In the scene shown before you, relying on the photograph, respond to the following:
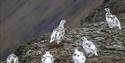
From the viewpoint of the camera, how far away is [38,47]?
31000mm

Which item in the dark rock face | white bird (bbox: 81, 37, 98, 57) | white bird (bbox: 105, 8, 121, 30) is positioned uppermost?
the dark rock face

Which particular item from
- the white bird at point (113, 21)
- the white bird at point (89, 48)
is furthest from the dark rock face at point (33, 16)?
the white bird at point (89, 48)

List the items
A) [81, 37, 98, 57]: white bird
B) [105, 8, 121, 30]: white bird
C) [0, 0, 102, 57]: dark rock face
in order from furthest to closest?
[0, 0, 102, 57]: dark rock face, [105, 8, 121, 30]: white bird, [81, 37, 98, 57]: white bird

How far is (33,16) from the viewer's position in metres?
56.7

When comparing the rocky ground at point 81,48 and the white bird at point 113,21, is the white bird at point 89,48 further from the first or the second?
the white bird at point 113,21

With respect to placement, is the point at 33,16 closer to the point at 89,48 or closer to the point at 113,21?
the point at 113,21

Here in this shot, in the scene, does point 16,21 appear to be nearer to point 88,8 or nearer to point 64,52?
point 88,8

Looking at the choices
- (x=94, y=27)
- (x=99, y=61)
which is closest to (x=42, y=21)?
(x=94, y=27)

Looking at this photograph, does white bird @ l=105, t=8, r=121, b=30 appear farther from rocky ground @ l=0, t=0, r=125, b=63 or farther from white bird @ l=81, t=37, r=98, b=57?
white bird @ l=81, t=37, r=98, b=57

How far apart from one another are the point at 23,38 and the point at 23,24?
3.30m

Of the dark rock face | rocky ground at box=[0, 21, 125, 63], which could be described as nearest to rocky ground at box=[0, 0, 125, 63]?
rocky ground at box=[0, 21, 125, 63]

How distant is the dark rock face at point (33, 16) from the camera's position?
5278 cm

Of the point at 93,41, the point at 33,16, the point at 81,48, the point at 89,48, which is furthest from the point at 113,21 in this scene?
the point at 33,16

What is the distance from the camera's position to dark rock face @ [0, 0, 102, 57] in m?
52.8
